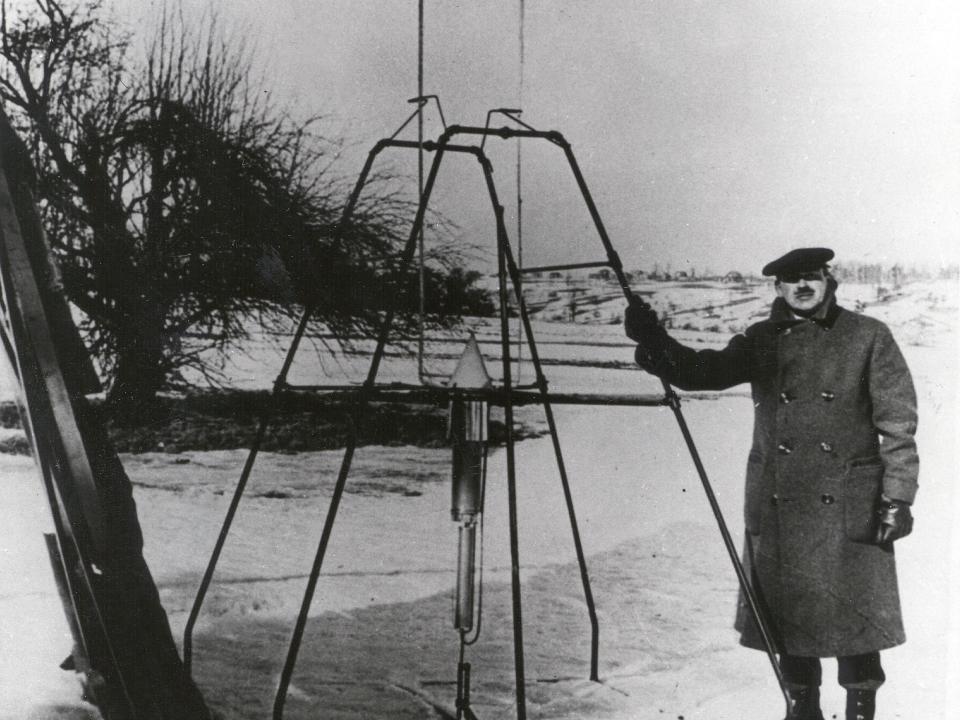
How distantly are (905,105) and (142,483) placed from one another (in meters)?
5.07

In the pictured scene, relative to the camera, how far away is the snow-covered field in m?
3.08

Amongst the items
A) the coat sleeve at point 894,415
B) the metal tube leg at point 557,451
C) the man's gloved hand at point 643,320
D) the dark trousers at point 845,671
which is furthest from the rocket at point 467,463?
the coat sleeve at point 894,415

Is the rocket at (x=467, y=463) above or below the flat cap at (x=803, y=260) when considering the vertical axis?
below

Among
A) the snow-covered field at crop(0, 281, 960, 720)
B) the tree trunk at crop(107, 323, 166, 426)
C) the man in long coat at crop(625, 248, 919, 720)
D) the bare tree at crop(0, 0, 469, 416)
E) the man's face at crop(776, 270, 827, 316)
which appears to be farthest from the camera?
the tree trunk at crop(107, 323, 166, 426)

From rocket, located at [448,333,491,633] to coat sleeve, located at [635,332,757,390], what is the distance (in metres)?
0.56

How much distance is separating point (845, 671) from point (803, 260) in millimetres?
1281

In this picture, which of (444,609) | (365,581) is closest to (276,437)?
(365,581)

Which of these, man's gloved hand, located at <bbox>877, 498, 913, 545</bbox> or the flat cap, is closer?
man's gloved hand, located at <bbox>877, 498, 913, 545</bbox>

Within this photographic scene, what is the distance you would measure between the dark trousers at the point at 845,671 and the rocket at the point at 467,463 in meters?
1.03

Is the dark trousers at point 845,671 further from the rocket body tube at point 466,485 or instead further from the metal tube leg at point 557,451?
the rocket body tube at point 466,485

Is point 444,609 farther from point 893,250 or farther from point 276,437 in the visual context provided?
point 276,437

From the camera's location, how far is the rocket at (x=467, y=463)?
101 inches

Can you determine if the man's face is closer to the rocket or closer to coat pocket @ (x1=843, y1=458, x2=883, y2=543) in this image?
coat pocket @ (x1=843, y1=458, x2=883, y2=543)

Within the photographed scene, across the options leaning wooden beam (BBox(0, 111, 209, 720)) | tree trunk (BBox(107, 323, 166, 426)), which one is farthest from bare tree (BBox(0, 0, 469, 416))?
leaning wooden beam (BBox(0, 111, 209, 720))
